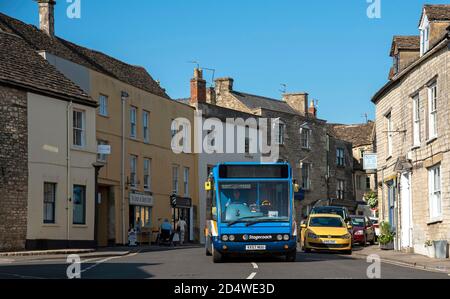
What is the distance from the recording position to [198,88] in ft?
187

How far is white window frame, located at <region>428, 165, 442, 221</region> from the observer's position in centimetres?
2823

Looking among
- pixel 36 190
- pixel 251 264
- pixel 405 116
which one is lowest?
pixel 251 264

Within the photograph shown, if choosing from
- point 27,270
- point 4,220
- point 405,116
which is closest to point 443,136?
point 405,116

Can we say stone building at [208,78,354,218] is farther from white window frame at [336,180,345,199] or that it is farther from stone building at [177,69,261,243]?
stone building at [177,69,261,243]

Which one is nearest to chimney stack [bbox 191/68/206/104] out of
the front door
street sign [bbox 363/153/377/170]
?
street sign [bbox 363/153/377/170]

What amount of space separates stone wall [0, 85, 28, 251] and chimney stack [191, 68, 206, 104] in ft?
81.4

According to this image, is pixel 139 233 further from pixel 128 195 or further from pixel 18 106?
pixel 18 106

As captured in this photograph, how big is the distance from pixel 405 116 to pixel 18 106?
15.4 m

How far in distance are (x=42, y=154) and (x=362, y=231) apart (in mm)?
16606

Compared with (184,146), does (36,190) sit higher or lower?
lower

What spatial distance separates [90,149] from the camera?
1469 inches

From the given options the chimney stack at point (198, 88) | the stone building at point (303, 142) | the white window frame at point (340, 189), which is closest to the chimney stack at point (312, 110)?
the stone building at point (303, 142)
